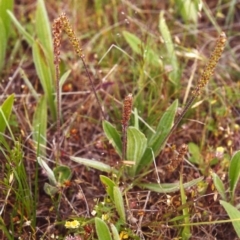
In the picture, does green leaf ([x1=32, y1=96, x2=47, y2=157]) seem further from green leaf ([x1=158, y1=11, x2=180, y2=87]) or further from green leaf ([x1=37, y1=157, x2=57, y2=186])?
green leaf ([x1=158, y1=11, x2=180, y2=87])

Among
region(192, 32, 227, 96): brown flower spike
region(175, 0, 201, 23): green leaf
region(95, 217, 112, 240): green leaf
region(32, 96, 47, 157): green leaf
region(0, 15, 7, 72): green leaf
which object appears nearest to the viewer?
region(192, 32, 227, 96): brown flower spike

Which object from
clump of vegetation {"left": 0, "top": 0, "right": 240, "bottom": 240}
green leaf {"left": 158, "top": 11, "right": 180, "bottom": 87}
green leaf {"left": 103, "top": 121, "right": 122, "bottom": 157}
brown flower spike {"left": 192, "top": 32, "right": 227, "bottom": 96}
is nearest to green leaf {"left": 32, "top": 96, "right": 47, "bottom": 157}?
clump of vegetation {"left": 0, "top": 0, "right": 240, "bottom": 240}

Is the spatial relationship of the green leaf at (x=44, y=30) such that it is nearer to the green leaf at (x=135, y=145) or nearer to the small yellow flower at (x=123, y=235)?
the green leaf at (x=135, y=145)

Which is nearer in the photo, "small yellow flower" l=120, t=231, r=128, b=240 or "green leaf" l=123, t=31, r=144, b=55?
"small yellow flower" l=120, t=231, r=128, b=240

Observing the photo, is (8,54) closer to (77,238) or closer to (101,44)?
(101,44)

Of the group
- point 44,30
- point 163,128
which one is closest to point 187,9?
point 44,30

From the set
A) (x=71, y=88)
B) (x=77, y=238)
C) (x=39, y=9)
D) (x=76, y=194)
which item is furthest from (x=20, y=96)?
(x=77, y=238)

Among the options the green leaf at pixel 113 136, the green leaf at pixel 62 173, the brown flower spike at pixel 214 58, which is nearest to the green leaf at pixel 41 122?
the green leaf at pixel 62 173
